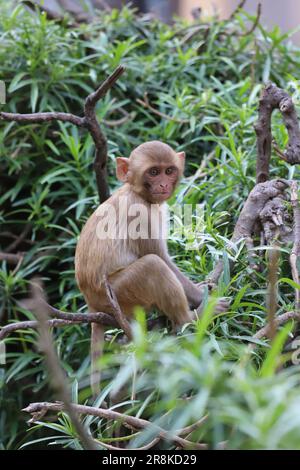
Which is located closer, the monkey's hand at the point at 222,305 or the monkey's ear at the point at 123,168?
the monkey's hand at the point at 222,305

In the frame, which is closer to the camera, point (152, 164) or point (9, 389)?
point (152, 164)

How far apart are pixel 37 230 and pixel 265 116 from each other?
261cm

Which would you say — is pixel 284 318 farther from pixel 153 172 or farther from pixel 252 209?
pixel 153 172

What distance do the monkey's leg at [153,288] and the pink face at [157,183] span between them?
0.48 metres

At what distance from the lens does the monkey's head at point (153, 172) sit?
4523 millimetres

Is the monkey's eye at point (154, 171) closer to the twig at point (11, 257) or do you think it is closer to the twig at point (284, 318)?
the twig at point (284, 318)

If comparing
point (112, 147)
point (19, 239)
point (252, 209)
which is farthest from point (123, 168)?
point (19, 239)

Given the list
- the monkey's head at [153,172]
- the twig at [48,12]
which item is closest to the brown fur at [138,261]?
the monkey's head at [153,172]

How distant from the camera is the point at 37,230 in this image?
20.6 ft

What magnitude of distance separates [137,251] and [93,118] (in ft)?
2.85

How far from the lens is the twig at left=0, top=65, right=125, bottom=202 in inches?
162

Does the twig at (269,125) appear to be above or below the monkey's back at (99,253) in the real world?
above

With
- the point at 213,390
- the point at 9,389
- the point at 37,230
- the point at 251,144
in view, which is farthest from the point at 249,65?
the point at 213,390
